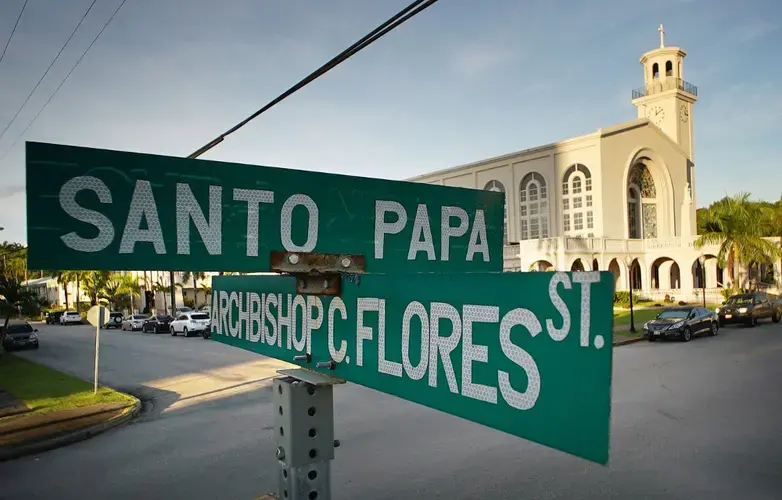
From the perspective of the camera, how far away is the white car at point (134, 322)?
127 ft

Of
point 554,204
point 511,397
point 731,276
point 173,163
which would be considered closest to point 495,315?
point 511,397

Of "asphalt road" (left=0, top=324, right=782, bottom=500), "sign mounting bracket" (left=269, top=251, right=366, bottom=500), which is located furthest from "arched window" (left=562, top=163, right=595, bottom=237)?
"sign mounting bracket" (left=269, top=251, right=366, bottom=500)

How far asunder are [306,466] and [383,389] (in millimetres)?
554

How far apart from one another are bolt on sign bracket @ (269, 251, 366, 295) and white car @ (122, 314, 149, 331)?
131ft

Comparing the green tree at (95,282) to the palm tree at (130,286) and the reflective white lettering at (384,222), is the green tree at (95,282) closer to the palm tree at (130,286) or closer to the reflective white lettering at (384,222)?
the palm tree at (130,286)

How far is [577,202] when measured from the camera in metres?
46.1

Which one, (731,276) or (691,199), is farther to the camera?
(691,199)

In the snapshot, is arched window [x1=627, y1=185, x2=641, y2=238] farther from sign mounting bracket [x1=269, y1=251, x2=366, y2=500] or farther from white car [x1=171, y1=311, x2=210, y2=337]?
sign mounting bracket [x1=269, y1=251, x2=366, y2=500]

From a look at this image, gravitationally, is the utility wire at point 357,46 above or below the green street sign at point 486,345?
above

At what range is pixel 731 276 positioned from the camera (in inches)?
1452

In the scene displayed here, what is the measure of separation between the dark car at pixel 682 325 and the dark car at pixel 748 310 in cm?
366

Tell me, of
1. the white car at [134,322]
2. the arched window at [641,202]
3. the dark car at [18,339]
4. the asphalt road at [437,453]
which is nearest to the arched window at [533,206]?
the arched window at [641,202]

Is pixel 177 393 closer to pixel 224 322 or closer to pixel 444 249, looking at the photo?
pixel 224 322

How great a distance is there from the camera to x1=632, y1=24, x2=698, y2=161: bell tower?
52.6m
